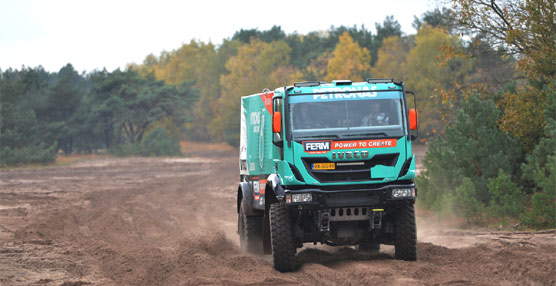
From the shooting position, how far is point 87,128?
241ft

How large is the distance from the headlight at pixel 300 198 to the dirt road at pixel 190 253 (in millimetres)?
1167

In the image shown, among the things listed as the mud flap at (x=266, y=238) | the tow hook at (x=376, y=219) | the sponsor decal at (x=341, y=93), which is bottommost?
the mud flap at (x=266, y=238)

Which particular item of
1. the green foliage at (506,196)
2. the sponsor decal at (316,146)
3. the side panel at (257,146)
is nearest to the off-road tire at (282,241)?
the sponsor decal at (316,146)

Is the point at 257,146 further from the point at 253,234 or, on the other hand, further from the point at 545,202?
the point at 545,202

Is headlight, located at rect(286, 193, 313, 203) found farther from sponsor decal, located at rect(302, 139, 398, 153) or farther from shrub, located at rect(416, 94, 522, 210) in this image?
shrub, located at rect(416, 94, 522, 210)

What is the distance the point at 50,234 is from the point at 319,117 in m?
9.36

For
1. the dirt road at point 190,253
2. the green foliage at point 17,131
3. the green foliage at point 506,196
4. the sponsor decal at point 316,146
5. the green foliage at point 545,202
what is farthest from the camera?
the green foliage at point 17,131

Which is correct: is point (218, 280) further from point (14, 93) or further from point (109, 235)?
point (14, 93)

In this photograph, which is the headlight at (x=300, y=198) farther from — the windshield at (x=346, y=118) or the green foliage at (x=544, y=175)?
the green foliage at (x=544, y=175)

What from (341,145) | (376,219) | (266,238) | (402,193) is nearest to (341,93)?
(341,145)

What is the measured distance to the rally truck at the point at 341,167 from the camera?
40.0ft

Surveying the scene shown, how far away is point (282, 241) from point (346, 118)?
2.35 metres

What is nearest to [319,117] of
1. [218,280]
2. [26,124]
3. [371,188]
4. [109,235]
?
[371,188]

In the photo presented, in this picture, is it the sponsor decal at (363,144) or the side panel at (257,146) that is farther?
the side panel at (257,146)
